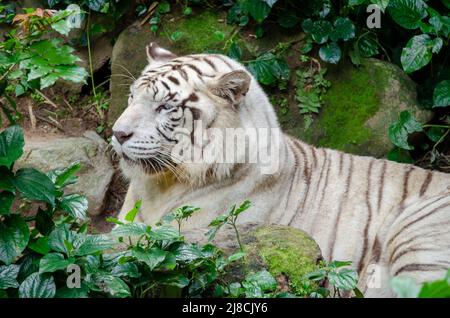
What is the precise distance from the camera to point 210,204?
4211mm

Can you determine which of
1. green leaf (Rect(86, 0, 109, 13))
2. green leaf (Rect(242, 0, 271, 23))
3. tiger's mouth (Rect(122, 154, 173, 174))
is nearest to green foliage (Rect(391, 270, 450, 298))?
tiger's mouth (Rect(122, 154, 173, 174))

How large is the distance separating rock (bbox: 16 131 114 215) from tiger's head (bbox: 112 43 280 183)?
5.94 feet

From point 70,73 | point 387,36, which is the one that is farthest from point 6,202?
point 387,36

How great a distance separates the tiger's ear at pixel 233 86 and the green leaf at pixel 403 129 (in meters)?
1.80

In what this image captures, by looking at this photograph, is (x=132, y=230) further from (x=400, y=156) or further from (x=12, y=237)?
(x=400, y=156)

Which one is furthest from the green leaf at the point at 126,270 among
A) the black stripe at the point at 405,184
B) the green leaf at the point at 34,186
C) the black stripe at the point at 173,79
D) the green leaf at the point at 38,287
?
the black stripe at the point at 405,184

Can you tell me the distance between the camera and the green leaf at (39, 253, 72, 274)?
2742mm

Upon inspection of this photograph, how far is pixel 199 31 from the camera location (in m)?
6.39

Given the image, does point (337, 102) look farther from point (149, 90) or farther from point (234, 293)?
point (234, 293)

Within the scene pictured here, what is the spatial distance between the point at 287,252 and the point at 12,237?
47.9 inches

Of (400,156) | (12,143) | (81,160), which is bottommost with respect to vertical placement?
(81,160)

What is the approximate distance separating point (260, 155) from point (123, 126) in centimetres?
81

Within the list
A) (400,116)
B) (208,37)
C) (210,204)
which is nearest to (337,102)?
(400,116)

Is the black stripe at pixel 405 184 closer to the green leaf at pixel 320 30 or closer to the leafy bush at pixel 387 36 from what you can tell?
the leafy bush at pixel 387 36
